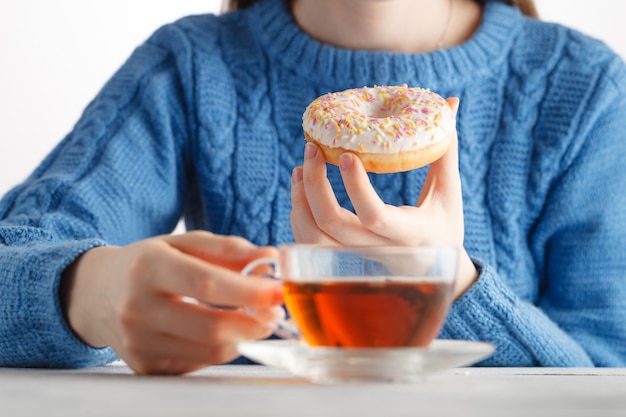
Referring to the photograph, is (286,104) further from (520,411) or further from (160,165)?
(520,411)

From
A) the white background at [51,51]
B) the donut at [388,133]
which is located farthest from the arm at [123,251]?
the white background at [51,51]

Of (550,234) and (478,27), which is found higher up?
(478,27)

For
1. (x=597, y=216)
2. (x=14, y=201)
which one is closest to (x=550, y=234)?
(x=597, y=216)

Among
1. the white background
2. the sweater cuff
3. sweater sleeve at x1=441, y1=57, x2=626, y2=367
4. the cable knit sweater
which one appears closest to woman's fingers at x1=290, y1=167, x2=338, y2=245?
the sweater cuff

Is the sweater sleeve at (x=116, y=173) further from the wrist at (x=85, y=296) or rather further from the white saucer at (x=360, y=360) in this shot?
the white saucer at (x=360, y=360)

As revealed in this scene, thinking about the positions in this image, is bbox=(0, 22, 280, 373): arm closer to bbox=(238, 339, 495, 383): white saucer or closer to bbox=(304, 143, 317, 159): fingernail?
bbox=(238, 339, 495, 383): white saucer

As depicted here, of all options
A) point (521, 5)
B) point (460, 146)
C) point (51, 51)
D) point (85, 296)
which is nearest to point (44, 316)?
point (85, 296)

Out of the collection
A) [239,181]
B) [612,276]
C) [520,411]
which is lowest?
A: [612,276]
